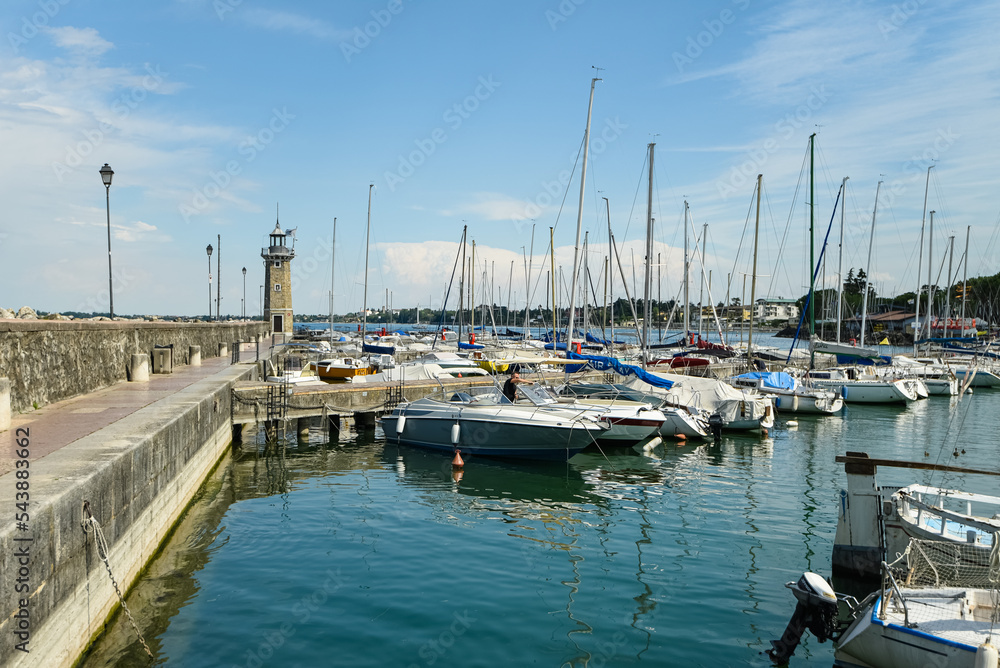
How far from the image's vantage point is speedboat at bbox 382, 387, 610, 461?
17.6m

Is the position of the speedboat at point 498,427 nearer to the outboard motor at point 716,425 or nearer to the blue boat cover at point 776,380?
the outboard motor at point 716,425

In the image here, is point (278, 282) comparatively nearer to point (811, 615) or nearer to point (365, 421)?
point (365, 421)

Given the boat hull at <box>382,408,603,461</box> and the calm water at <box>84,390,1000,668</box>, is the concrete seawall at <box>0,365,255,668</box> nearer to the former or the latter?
the calm water at <box>84,390,1000,668</box>

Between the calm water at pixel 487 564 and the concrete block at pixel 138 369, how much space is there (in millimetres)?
3407

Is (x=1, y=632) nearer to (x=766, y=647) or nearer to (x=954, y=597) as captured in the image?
(x=766, y=647)

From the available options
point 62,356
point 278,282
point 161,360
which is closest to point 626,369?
point 161,360

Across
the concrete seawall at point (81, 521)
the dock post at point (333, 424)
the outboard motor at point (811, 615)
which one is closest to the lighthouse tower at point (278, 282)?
the dock post at point (333, 424)

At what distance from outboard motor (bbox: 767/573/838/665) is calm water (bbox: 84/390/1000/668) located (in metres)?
0.51

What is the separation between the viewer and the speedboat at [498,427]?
17578 mm

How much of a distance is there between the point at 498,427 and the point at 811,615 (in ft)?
38.9

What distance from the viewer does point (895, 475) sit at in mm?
16781

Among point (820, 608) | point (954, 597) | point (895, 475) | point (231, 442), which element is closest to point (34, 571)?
point (820, 608)

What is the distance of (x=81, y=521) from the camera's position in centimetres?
678

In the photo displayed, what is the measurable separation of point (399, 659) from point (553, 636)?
1.88 metres
